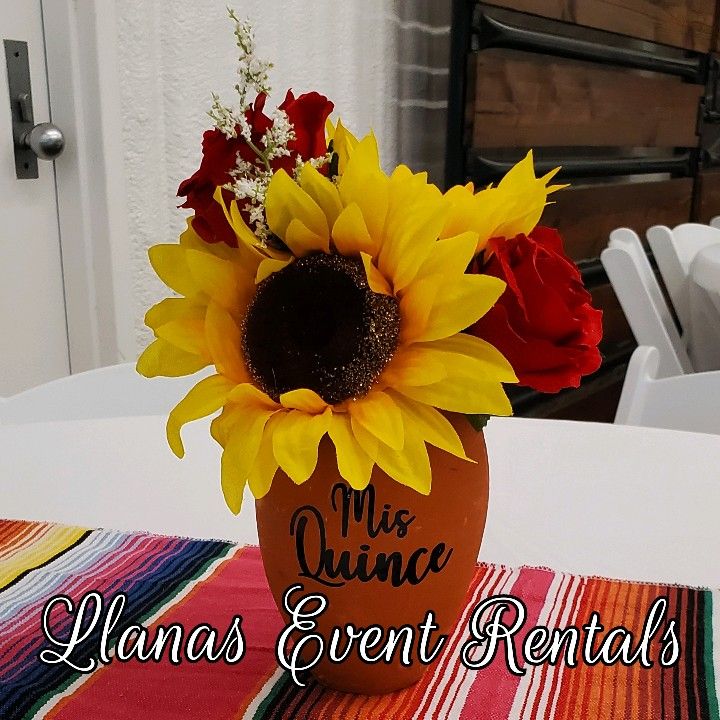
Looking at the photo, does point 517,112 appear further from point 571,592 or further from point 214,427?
point 214,427

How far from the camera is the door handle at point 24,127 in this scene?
4.79 ft

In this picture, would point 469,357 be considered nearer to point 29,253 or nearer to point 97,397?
point 97,397

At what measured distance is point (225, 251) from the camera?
423mm

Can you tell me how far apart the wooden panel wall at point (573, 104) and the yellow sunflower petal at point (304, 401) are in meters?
1.67

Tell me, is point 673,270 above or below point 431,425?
below

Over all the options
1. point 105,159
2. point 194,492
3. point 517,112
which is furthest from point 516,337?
point 517,112

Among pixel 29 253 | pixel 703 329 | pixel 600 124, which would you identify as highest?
pixel 600 124

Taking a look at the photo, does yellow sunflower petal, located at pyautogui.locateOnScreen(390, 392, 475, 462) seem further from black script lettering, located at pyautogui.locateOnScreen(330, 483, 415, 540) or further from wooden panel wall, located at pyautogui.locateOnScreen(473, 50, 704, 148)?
wooden panel wall, located at pyautogui.locateOnScreen(473, 50, 704, 148)

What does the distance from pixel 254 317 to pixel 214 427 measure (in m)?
0.05

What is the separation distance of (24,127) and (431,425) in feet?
4.31

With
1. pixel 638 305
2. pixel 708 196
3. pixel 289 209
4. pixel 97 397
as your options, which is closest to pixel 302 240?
pixel 289 209

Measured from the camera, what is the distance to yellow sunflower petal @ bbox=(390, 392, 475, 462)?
0.39 metres

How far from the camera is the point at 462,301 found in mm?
382

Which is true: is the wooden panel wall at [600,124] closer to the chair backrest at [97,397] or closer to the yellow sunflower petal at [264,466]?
the chair backrest at [97,397]
